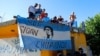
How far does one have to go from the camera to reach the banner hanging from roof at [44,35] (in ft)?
43.4

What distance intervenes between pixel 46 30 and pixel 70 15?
11.9ft

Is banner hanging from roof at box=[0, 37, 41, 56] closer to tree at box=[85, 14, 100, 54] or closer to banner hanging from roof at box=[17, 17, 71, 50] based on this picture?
banner hanging from roof at box=[17, 17, 71, 50]

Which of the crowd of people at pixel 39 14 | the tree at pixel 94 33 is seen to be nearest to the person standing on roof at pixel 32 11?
the crowd of people at pixel 39 14

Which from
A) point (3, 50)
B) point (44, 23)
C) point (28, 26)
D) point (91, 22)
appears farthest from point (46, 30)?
point (91, 22)

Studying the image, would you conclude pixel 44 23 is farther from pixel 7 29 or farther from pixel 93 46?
pixel 93 46

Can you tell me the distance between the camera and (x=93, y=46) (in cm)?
1975

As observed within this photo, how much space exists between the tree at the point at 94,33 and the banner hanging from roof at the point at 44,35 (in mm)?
4325

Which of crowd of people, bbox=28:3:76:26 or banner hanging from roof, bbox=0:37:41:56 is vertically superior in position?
crowd of people, bbox=28:3:76:26

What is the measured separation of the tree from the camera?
19688mm

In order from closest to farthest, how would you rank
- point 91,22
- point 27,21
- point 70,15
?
point 27,21 < point 70,15 < point 91,22

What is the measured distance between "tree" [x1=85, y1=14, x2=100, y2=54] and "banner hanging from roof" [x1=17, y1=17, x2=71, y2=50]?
4.32 m

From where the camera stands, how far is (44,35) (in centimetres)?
1432

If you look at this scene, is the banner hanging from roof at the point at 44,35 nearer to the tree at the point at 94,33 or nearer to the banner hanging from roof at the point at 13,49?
the banner hanging from roof at the point at 13,49

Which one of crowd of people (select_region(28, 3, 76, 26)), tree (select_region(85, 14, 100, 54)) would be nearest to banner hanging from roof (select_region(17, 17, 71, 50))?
crowd of people (select_region(28, 3, 76, 26))
